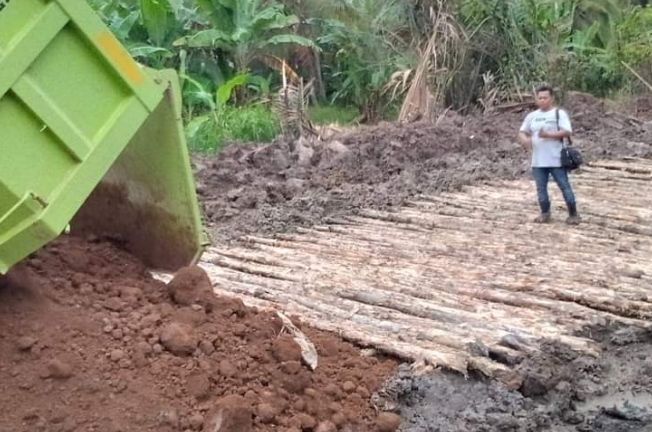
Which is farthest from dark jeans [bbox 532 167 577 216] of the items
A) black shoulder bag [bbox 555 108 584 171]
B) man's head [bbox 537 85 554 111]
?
man's head [bbox 537 85 554 111]

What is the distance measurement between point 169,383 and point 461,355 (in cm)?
158

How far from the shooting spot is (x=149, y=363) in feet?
14.1

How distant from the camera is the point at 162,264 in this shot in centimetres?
527

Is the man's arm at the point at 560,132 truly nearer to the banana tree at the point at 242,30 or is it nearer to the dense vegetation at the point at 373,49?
the dense vegetation at the point at 373,49

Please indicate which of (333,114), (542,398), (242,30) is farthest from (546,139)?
(333,114)

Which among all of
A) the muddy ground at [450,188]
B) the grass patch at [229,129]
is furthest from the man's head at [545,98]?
the grass patch at [229,129]

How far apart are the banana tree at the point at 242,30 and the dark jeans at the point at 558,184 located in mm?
9986

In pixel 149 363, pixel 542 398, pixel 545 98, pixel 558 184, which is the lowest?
pixel 558 184

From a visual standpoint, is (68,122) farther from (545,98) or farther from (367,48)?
(367,48)

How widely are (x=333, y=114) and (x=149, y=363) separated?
1500 centimetres

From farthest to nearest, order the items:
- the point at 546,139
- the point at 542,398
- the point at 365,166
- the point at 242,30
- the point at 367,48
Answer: the point at 367,48 < the point at 242,30 < the point at 365,166 < the point at 546,139 < the point at 542,398

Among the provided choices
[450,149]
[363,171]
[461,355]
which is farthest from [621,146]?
[461,355]

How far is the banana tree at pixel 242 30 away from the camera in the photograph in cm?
1763

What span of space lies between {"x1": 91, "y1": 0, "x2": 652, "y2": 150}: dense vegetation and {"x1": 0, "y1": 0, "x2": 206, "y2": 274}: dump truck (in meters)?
8.96
